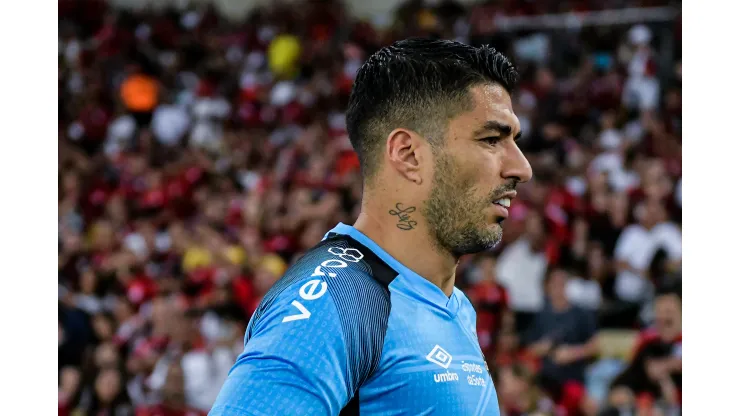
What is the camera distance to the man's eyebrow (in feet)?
7.41

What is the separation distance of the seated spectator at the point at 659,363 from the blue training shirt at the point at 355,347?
4521 mm

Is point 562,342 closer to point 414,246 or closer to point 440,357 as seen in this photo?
point 414,246

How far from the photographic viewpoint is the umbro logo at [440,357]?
2114 mm

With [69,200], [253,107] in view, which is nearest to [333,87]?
[253,107]

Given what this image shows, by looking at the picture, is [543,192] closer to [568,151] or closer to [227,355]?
[568,151]

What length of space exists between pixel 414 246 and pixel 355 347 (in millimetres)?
429

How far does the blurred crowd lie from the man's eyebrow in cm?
463

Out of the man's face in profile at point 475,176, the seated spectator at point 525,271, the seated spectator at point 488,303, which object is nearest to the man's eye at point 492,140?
the man's face in profile at point 475,176

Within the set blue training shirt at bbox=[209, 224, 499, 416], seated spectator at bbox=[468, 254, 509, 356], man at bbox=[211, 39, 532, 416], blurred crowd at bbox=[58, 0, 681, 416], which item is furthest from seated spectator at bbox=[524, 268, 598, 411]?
blue training shirt at bbox=[209, 224, 499, 416]

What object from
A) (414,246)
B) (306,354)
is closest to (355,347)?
(306,354)

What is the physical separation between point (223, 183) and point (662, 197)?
204 inches

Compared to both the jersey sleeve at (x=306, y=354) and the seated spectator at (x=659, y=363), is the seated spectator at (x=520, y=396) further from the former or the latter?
the jersey sleeve at (x=306, y=354)

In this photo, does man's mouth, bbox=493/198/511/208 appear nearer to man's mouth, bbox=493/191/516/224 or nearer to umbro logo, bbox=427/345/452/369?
man's mouth, bbox=493/191/516/224

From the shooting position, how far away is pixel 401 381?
2027mm
